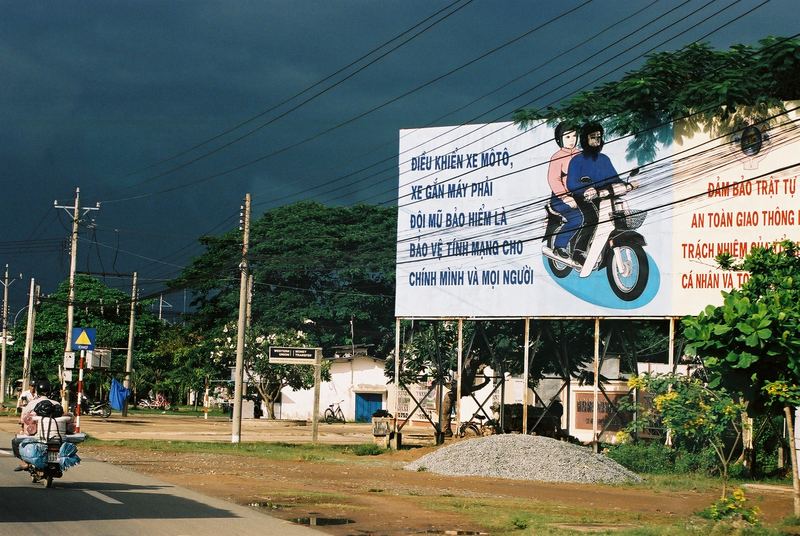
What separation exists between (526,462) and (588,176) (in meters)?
10.9

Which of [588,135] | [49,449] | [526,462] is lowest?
[526,462]

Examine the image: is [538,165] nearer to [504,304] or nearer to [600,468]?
[504,304]

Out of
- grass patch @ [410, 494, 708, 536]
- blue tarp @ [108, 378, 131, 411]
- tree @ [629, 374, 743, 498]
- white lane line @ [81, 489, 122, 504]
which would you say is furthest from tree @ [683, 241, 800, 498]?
blue tarp @ [108, 378, 131, 411]

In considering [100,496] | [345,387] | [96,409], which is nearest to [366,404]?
[345,387]

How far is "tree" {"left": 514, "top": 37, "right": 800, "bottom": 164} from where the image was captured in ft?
105

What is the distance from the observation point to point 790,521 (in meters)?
17.4

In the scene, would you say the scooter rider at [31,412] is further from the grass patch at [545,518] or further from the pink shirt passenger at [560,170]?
the pink shirt passenger at [560,170]

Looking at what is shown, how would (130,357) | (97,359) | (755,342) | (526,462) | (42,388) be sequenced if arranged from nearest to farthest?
(755,342) → (42,388) → (526,462) → (97,359) → (130,357)

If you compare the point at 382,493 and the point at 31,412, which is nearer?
the point at 31,412

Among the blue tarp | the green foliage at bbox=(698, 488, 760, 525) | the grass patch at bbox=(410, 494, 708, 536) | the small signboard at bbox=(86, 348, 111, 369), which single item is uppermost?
the small signboard at bbox=(86, 348, 111, 369)

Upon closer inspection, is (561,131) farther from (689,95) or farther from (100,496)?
(100,496)

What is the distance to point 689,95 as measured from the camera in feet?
108

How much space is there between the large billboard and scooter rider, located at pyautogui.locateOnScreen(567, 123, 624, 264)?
0.13 ft

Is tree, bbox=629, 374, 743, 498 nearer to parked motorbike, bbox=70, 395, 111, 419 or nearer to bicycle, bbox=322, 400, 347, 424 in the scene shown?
parked motorbike, bbox=70, 395, 111, 419
